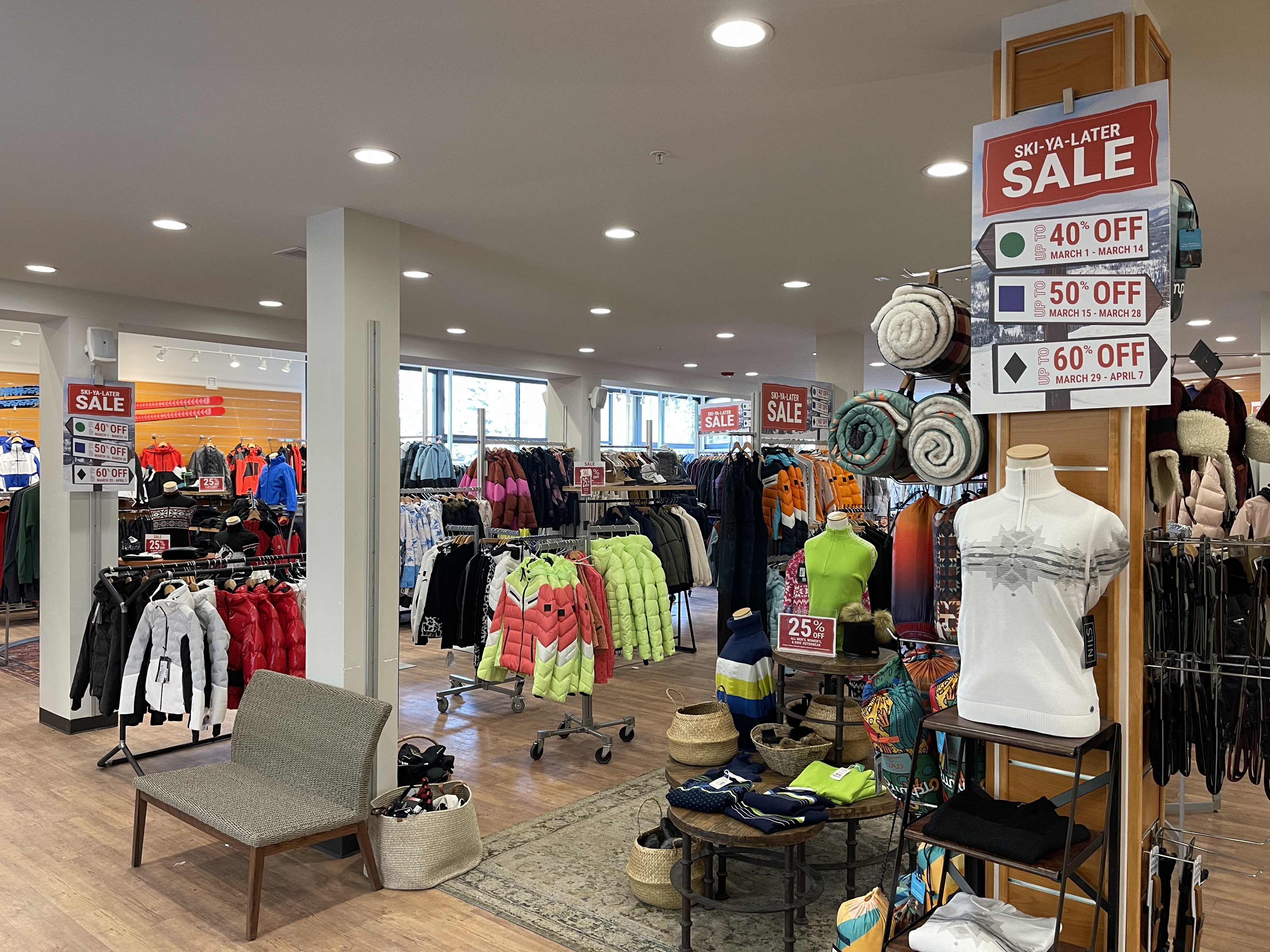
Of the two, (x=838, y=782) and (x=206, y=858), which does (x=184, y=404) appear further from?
(x=838, y=782)

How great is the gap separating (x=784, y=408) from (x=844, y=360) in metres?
1.74

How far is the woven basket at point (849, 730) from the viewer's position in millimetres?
3709

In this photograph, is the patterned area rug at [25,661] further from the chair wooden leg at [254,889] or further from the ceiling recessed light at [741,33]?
the ceiling recessed light at [741,33]

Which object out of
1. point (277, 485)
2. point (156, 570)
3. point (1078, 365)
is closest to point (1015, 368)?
point (1078, 365)

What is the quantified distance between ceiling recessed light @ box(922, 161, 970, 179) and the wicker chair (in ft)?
9.69

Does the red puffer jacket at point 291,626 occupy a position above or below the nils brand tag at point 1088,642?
below

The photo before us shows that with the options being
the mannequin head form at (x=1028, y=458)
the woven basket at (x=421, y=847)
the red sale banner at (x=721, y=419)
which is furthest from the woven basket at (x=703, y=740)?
the red sale banner at (x=721, y=419)

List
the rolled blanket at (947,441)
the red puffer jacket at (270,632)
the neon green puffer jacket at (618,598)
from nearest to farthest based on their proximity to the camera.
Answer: the rolled blanket at (947,441) → the red puffer jacket at (270,632) → the neon green puffer jacket at (618,598)

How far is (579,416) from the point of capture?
9.84m

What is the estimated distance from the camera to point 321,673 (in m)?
4.04

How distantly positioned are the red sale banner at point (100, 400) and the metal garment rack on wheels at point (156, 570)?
115cm

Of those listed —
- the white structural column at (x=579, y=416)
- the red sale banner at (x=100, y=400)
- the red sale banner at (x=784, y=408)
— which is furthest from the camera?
the white structural column at (x=579, y=416)

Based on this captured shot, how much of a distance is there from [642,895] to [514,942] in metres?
0.52

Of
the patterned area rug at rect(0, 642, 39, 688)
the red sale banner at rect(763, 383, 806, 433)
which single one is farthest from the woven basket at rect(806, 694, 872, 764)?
the patterned area rug at rect(0, 642, 39, 688)
